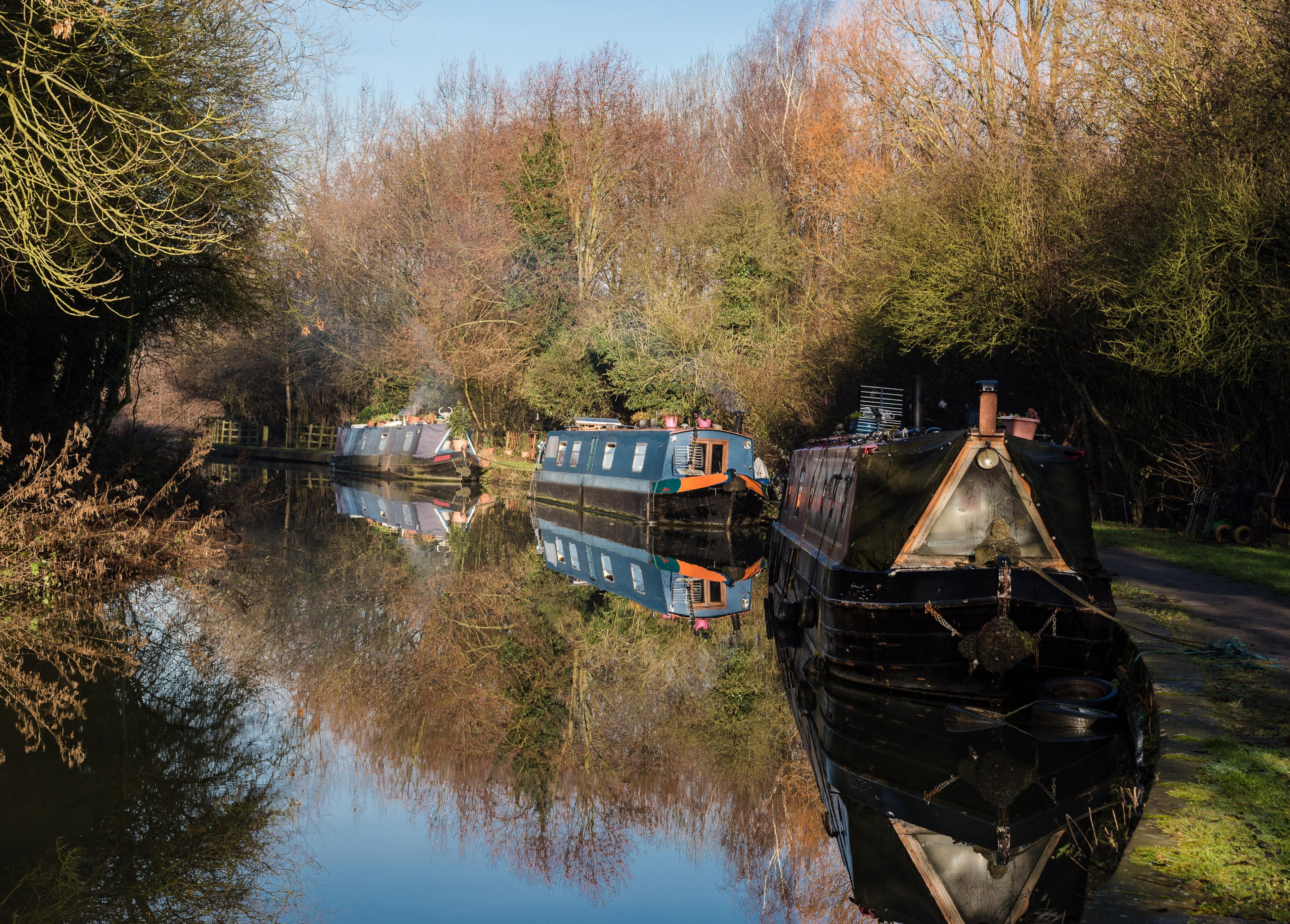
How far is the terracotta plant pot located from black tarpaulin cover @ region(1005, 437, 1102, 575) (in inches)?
27.6

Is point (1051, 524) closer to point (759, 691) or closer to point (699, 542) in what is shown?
point (759, 691)

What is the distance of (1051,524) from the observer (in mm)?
8172

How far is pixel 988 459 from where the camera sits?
8164mm

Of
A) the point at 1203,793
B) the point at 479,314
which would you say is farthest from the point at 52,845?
the point at 479,314

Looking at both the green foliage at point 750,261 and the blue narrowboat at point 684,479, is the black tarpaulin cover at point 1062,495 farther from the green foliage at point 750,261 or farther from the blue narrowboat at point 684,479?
the green foliage at point 750,261

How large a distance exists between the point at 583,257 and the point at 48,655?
2546cm

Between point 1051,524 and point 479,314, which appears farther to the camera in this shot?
point 479,314

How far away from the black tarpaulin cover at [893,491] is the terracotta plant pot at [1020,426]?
2.44 ft

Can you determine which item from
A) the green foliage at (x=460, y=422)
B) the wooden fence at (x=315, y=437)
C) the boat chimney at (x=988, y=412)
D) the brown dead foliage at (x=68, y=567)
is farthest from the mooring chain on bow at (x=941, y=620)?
the wooden fence at (x=315, y=437)

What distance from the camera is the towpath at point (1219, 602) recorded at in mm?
8438

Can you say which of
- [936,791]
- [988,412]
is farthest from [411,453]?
[936,791]

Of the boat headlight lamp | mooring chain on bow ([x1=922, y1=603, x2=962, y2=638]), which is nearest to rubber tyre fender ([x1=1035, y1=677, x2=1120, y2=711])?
mooring chain on bow ([x1=922, y1=603, x2=962, y2=638])

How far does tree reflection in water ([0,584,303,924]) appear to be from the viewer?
4543 mm

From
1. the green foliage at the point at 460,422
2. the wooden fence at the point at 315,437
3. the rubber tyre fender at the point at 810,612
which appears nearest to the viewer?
the rubber tyre fender at the point at 810,612
